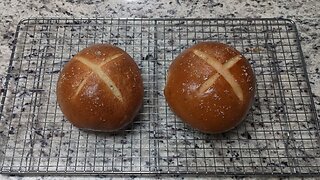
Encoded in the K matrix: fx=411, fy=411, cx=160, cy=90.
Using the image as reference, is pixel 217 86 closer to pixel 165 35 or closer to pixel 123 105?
pixel 123 105

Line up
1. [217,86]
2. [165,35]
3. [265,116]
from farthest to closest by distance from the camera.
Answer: [165,35] < [265,116] < [217,86]

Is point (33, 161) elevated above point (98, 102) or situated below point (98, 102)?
below

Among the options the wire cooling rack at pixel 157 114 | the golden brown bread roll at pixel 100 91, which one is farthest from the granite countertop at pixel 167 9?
the golden brown bread roll at pixel 100 91

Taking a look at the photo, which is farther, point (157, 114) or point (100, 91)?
point (157, 114)

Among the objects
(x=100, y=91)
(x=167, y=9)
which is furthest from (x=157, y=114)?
(x=167, y=9)

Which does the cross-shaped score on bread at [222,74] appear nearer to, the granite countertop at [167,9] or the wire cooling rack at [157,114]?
the wire cooling rack at [157,114]

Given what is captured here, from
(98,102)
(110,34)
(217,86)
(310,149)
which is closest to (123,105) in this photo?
(98,102)

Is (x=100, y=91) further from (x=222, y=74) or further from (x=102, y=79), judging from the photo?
(x=222, y=74)
